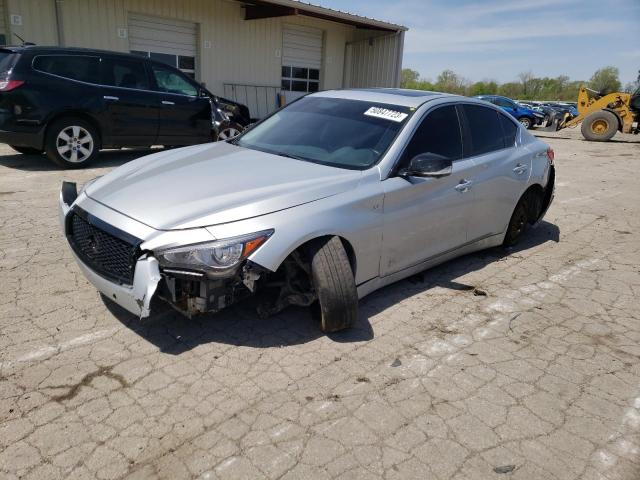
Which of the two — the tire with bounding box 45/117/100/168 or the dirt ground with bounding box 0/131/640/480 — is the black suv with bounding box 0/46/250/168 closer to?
the tire with bounding box 45/117/100/168

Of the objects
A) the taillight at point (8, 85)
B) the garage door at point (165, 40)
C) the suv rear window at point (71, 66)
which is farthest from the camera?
the garage door at point (165, 40)

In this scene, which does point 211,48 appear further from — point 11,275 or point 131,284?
point 131,284

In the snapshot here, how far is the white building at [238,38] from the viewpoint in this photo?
38.3ft

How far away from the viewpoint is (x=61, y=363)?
2.96m

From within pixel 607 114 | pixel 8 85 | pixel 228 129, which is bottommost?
pixel 228 129

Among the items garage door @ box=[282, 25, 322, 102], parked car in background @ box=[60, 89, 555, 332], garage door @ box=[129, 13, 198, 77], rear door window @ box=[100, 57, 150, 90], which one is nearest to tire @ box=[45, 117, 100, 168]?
rear door window @ box=[100, 57, 150, 90]

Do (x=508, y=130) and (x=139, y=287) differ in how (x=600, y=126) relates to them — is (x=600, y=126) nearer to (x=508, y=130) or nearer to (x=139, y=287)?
(x=508, y=130)

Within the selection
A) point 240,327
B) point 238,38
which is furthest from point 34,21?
point 240,327

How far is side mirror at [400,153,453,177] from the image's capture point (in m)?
3.67

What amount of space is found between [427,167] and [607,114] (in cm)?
1959

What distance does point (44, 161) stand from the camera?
28.1 feet

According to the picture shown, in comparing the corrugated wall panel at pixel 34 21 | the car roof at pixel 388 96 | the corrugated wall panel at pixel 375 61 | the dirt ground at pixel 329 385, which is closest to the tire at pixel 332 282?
the dirt ground at pixel 329 385

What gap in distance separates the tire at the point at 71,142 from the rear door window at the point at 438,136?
19.8ft

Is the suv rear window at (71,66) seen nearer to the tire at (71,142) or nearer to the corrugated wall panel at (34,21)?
the tire at (71,142)
